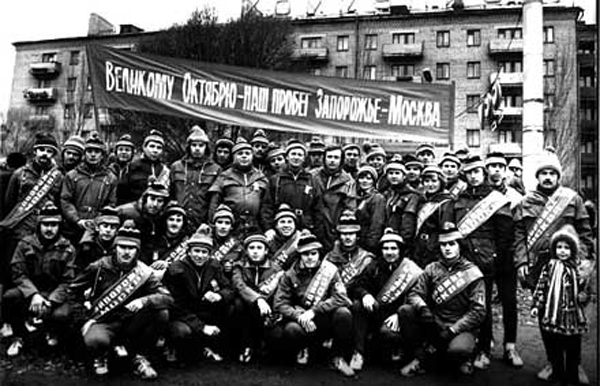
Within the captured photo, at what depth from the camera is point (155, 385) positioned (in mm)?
4863

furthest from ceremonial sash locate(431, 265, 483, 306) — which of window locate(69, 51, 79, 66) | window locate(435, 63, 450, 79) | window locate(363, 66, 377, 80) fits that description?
window locate(69, 51, 79, 66)

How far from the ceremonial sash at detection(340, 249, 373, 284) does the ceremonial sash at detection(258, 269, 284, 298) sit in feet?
2.04

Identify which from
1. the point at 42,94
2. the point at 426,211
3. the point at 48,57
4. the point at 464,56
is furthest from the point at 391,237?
the point at 48,57

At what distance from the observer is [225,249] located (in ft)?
19.4

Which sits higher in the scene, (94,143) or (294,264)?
(94,143)

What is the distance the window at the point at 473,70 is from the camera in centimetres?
3675

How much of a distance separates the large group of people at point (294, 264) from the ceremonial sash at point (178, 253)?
16mm

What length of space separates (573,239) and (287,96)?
143 inches

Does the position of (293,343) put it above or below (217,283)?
below

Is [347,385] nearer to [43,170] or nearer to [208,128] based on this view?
[43,170]

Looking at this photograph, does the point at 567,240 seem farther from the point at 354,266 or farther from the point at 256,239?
the point at 256,239

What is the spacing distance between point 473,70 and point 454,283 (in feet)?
112

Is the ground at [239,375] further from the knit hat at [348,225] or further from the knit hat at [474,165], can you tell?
the knit hat at [474,165]

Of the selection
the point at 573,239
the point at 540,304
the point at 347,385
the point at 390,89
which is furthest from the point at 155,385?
the point at 390,89
